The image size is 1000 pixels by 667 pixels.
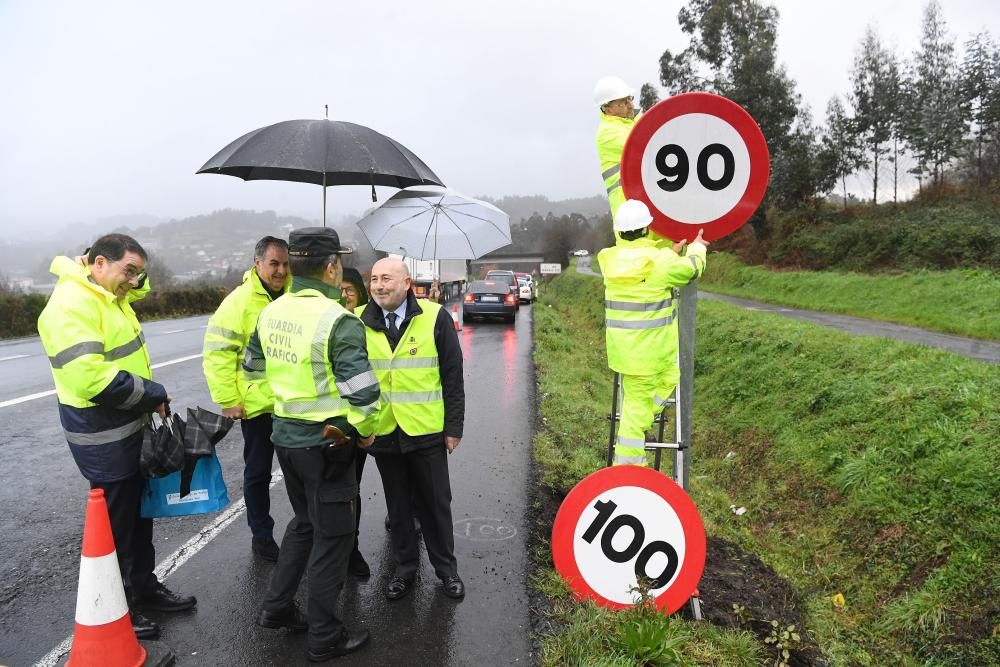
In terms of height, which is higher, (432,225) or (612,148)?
(612,148)

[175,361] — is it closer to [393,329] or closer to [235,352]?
[235,352]

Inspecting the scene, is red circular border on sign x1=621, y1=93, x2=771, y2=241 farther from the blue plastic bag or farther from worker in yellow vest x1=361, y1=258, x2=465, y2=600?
the blue plastic bag

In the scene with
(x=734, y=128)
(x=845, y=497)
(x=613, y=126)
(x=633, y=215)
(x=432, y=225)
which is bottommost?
(x=845, y=497)

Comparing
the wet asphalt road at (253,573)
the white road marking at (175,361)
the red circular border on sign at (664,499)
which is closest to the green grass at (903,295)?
the wet asphalt road at (253,573)

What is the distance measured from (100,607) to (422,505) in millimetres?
1697

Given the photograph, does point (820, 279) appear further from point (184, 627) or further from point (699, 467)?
point (184, 627)

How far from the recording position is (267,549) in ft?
13.8

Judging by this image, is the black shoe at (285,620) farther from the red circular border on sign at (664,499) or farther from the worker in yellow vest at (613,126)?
the worker in yellow vest at (613,126)

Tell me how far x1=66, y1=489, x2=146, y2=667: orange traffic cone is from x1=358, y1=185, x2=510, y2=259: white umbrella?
3641 millimetres

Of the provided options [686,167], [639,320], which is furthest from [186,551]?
[686,167]

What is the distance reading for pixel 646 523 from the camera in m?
3.27

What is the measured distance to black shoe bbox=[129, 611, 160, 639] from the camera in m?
3.30

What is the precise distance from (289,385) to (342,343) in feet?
1.12

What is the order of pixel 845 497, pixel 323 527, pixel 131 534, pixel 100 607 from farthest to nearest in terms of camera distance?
→ pixel 845 497 → pixel 131 534 → pixel 323 527 → pixel 100 607
